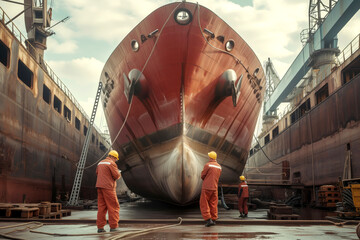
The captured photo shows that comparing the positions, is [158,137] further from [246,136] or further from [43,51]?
[43,51]

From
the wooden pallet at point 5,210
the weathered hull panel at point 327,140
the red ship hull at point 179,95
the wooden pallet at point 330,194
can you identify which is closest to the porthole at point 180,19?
the red ship hull at point 179,95

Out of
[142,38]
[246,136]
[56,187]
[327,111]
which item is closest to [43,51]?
[56,187]

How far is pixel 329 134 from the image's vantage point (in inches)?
557

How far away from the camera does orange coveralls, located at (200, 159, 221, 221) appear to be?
6.05 m

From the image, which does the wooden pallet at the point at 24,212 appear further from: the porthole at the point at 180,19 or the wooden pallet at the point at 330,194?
the wooden pallet at the point at 330,194

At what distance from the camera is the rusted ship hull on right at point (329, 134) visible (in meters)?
11.7

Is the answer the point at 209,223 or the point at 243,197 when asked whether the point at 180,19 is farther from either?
the point at 209,223

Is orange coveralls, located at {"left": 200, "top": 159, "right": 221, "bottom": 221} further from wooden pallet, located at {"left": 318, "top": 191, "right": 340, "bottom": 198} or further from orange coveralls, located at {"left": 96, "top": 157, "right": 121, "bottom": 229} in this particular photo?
wooden pallet, located at {"left": 318, "top": 191, "right": 340, "bottom": 198}

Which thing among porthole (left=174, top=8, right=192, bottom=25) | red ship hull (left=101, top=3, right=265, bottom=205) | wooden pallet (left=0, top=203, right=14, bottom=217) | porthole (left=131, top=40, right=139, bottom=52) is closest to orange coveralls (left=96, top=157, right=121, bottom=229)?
wooden pallet (left=0, top=203, right=14, bottom=217)

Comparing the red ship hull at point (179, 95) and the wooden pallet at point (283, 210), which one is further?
the red ship hull at point (179, 95)

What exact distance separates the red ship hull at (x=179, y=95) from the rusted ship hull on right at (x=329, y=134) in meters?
2.30

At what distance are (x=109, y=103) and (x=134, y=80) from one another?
3282mm

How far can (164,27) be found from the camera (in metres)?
10.1

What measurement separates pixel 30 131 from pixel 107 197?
29.2 ft
